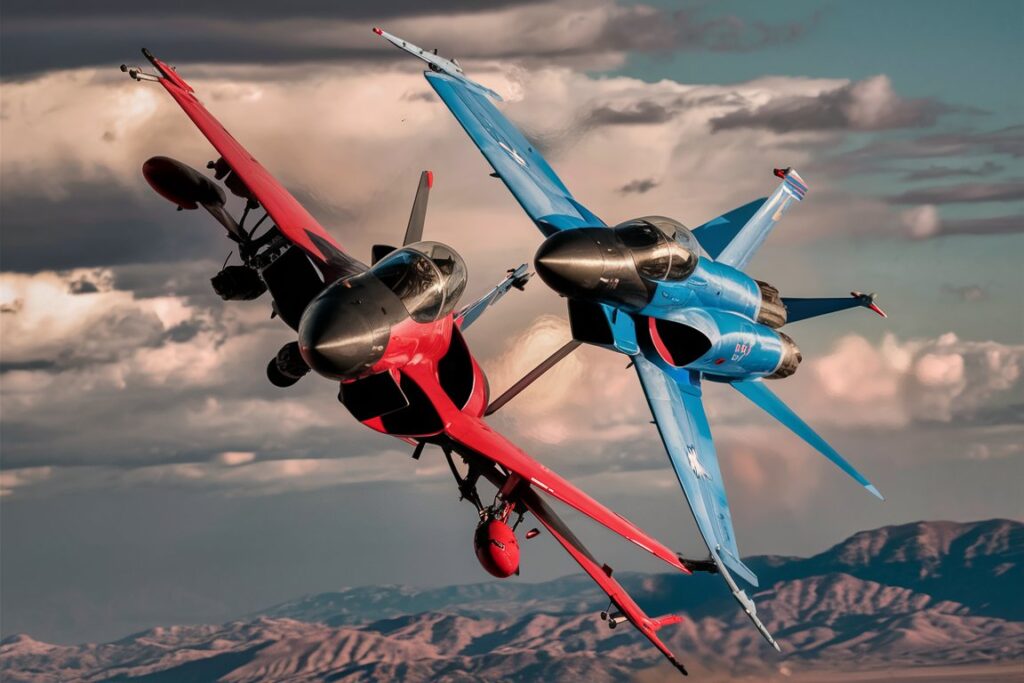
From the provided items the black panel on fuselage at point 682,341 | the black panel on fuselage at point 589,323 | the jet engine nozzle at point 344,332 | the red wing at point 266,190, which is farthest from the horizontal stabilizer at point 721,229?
the jet engine nozzle at point 344,332

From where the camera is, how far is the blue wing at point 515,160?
1866 inches

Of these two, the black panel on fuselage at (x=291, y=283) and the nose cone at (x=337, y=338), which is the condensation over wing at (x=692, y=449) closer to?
the black panel on fuselage at (x=291, y=283)

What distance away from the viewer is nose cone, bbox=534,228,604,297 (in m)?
40.9

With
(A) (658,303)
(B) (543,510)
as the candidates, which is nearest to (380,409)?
(B) (543,510)

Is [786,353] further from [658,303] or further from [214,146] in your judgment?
[214,146]

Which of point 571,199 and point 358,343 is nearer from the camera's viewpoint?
point 358,343

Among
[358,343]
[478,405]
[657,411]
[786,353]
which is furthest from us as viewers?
[786,353]

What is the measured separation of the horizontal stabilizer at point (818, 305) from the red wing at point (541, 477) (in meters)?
11.4

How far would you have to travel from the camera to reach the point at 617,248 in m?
43.1

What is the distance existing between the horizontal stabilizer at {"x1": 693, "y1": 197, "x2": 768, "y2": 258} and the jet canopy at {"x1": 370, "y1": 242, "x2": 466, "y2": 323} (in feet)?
43.6

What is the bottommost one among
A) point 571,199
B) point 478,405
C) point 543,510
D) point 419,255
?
point 543,510

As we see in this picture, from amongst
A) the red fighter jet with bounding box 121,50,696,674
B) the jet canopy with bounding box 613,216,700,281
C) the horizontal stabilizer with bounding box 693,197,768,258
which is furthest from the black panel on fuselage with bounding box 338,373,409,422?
the horizontal stabilizer with bounding box 693,197,768,258

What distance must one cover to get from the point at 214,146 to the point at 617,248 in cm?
1401

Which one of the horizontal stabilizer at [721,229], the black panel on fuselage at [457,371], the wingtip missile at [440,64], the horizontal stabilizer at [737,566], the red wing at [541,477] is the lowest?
the horizontal stabilizer at [737,566]
